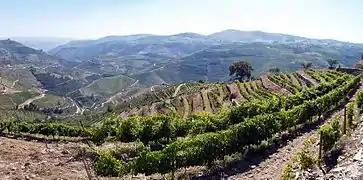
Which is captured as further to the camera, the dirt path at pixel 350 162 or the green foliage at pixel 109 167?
the green foliage at pixel 109 167

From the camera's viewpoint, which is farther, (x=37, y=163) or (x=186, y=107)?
(x=186, y=107)

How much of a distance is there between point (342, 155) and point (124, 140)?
16.7 m

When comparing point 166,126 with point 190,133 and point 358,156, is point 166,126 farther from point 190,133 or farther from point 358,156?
point 358,156

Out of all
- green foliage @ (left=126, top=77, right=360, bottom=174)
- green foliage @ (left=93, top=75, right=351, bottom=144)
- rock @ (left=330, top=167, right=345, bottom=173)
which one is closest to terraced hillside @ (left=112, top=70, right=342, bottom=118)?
green foliage @ (left=93, top=75, right=351, bottom=144)

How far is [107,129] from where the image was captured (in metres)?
32.3

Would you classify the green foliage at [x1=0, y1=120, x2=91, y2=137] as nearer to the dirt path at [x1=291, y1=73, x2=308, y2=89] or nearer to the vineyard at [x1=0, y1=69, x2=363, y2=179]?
the vineyard at [x1=0, y1=69, x2=363, y2=179]


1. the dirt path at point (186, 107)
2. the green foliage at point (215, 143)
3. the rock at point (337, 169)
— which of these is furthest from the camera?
the dirt path at point (186, 107)

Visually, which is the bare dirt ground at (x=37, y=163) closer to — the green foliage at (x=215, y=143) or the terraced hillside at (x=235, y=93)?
the green foliage at (x=215, y=143)

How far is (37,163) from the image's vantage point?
23.0m

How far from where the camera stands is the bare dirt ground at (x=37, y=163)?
21219mm

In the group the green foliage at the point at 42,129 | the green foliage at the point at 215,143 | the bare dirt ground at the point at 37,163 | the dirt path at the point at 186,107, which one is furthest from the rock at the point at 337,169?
the dirt path at the point at 186,107

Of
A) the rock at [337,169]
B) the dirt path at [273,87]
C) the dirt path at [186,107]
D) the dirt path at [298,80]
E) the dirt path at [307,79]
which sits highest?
the rock at [337,169]

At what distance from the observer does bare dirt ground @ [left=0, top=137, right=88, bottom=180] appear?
21219 millimetres

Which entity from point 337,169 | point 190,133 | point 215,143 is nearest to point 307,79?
point 190,133
